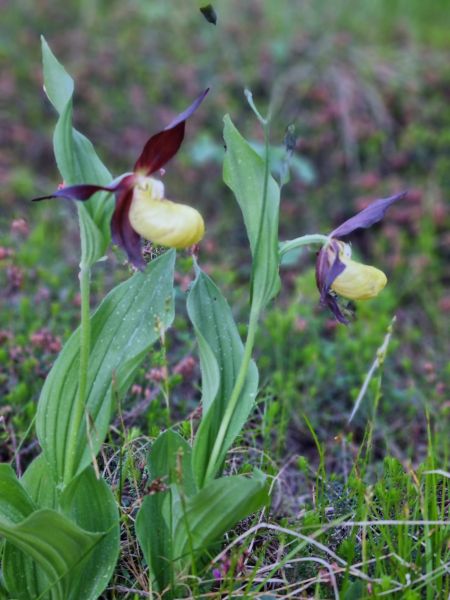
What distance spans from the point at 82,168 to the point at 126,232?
0.36 feet

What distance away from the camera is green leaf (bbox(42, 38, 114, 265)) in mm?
1074

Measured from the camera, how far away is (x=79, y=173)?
1094 mm

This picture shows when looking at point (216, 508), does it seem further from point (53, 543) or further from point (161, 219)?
point (161, 219)

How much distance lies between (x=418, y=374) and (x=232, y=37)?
215 cm

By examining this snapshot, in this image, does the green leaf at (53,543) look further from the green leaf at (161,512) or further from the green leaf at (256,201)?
the green leaf at (256,201)

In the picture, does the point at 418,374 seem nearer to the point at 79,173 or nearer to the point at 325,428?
the point at 325,428

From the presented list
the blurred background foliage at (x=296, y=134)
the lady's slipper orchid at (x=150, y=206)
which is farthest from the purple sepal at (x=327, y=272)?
the blurred background foliage at (x=296, y=134)

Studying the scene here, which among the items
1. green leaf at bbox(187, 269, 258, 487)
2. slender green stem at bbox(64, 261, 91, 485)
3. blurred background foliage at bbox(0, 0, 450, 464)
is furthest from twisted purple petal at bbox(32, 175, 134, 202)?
blurred background foliage at bbox(0, 0, 450, 464)

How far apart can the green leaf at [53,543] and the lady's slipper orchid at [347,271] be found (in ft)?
1.63

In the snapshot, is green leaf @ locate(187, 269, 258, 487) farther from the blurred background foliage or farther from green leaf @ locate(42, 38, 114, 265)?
the blurred background foliage

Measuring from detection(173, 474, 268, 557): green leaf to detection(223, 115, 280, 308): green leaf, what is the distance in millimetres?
270

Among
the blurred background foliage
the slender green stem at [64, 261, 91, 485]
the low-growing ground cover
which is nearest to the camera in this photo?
the slender green stem at [64, 261, 91, 485]

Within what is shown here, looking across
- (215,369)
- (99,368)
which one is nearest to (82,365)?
(99,368)

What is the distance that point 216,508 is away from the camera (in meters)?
1.12
